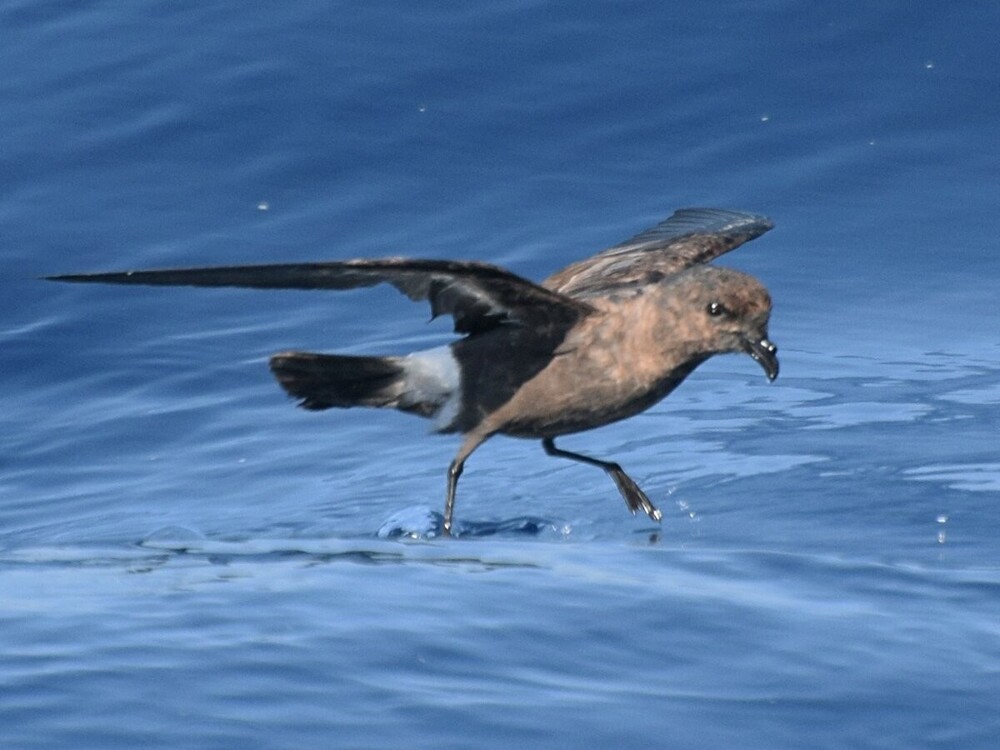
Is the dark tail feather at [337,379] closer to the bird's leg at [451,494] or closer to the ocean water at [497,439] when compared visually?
the bird's leg at [451,494]

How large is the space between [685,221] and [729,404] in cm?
80

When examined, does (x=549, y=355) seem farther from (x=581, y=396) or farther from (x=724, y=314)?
(x=724, y=314)

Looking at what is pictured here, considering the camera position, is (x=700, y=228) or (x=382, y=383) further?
(x=700, y=228)

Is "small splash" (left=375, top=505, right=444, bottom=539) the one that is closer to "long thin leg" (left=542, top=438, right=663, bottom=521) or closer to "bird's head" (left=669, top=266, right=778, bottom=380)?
"long thin leg" (left=542, top=438, right=663, bottom=521)

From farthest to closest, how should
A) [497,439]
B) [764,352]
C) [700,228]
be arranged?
1. [497,439]
2. [700,228]
3. [764,352]

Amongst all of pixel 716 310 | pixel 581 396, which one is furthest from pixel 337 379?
pixel 716 310

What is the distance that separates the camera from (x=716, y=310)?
6148 millimetres

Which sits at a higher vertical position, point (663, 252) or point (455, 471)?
point (663, 252)

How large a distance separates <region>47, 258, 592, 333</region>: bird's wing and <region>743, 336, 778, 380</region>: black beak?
24.1 inches

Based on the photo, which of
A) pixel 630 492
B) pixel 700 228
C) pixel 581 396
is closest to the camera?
pixel 581 396

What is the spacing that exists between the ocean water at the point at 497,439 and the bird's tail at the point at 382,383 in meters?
0.46

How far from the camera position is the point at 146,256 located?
9.27m

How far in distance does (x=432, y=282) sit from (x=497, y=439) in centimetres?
212

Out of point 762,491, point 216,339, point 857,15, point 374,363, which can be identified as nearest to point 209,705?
point 374,363
